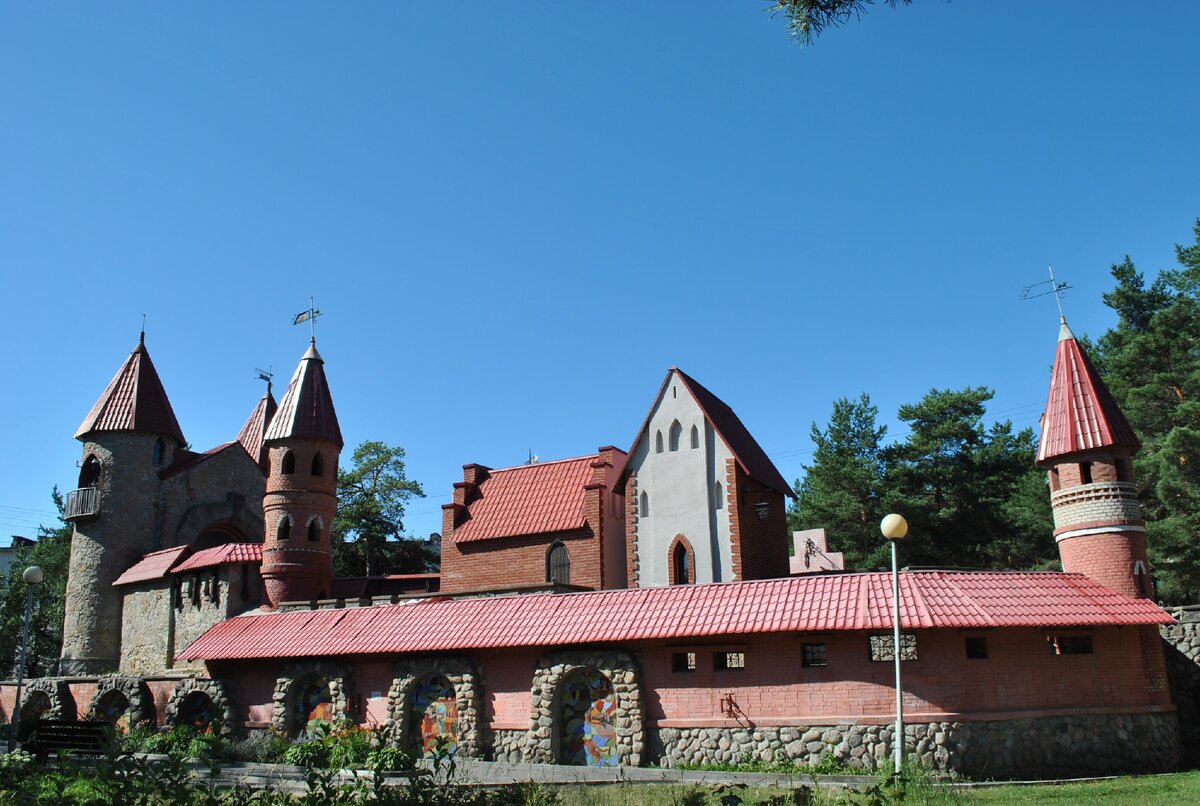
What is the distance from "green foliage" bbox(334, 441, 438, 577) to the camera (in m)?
52.0

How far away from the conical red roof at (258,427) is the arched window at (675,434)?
23.9 m

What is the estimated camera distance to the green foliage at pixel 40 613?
48656 mm

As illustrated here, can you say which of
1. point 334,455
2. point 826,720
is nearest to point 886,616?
point 826,720

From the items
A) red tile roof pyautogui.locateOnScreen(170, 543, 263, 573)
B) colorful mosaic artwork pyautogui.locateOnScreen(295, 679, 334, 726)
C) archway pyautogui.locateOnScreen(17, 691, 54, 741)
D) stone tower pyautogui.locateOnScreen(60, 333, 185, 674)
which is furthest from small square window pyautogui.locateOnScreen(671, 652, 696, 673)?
stone tower pyautogui.locateOnScreen(60, 333, 185, 674)

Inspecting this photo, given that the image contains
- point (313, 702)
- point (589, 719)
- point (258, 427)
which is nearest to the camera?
point (589, 719)

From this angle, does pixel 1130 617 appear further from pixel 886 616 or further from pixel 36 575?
pixel 36 575

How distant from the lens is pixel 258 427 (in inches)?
1882

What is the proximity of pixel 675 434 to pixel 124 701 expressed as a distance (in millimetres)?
19806

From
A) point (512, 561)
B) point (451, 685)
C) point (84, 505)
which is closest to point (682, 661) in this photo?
point (451, 685)

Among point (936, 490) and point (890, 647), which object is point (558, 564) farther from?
point (936, 490)

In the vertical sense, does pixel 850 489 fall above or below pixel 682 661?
above

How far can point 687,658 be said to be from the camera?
21891 millimetres

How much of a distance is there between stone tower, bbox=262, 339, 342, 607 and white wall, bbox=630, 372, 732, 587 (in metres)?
11.3

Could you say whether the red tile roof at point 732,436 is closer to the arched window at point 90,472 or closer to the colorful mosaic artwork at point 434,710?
the colorful mosaic artwork at point 434,710
